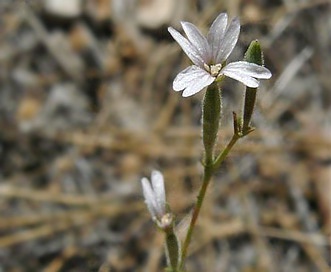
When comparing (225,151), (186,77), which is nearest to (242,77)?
(186,77)

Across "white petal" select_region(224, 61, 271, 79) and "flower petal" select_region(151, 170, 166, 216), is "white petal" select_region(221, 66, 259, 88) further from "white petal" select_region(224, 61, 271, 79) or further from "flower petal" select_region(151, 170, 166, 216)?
"flower petal" select_region(151, 170, 166, 216)

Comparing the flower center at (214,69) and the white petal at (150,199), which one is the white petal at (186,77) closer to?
the flower center at (214,69)

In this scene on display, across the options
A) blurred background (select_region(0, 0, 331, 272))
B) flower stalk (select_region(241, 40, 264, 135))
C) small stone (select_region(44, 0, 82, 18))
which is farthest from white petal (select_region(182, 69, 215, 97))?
small stone (select_region(44, 0, 82, 18))

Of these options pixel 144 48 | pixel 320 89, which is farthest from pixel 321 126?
pixel 144 48

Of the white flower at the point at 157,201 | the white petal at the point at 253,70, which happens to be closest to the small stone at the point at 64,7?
the white flower at the point at 157,201

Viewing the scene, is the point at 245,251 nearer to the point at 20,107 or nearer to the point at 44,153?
the point at 44,153

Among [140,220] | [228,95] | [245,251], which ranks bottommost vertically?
[245,251]
